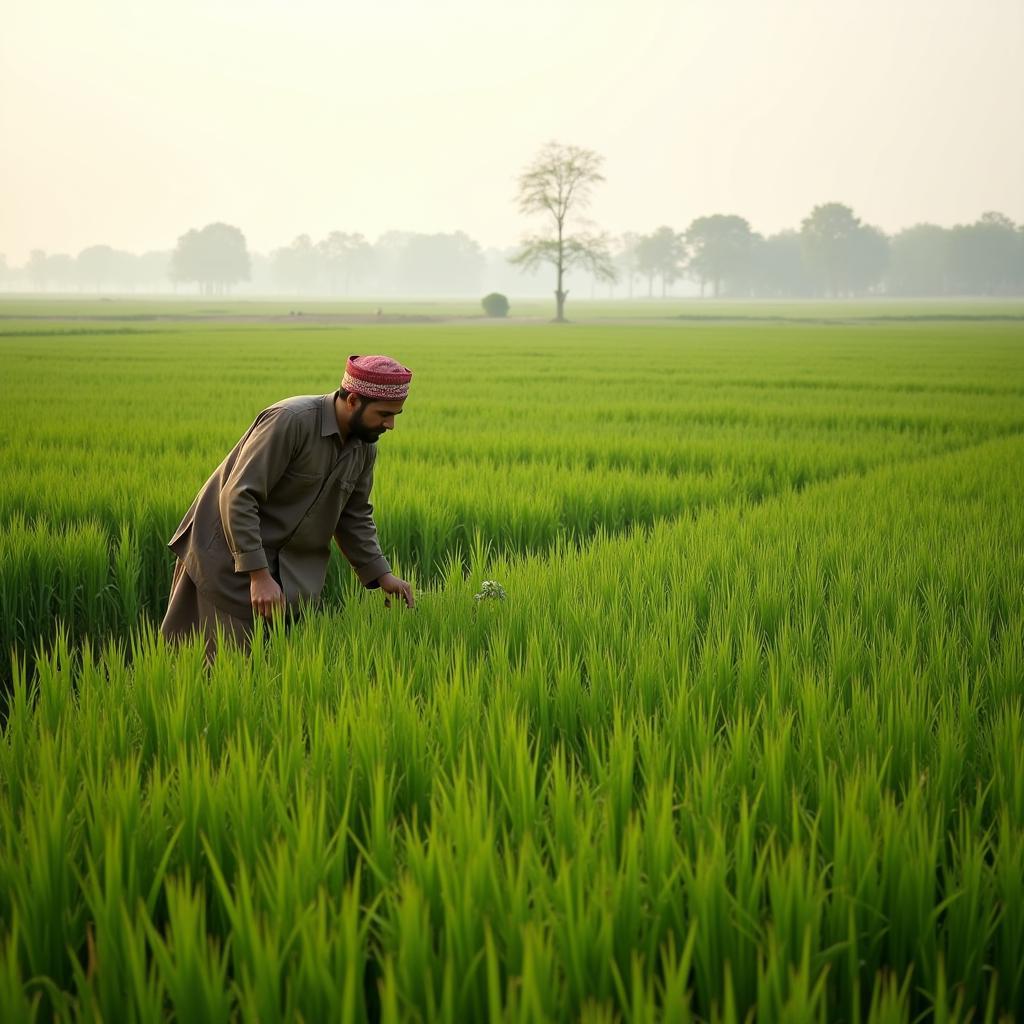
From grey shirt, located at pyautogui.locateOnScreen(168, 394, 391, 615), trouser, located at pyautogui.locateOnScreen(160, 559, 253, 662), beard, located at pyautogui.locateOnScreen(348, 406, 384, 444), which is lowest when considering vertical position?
trouser, located at pyautogui.locateOnScreen(160, 559, 253, 662)

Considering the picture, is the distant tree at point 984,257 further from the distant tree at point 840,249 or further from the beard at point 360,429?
the beard at point 360,429

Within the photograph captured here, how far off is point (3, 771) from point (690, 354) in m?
22.5

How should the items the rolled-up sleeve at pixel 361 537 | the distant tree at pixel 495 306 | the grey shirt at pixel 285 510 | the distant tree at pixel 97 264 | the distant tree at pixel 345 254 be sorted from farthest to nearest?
the distant tree at pixel 97 264 → the distant tree at pixel 345 254 → the distant tree at pixel 495 306 → the rolled-up sleeve at pixel 361 537 → the grey shirt at pixel 285 510

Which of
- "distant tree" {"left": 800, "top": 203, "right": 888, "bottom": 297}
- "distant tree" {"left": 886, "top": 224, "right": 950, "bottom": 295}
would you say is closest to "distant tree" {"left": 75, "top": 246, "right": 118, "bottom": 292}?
"distant tree" {"left": 800, "top": 203, "right": 888, "bottom": 297}

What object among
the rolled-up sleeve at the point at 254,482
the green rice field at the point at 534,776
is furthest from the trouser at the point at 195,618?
the green rice field at the point at 534,776

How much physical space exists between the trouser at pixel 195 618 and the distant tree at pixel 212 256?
152379 mm

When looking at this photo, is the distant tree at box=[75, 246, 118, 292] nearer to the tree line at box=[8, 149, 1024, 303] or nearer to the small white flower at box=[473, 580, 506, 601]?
the tree line at box=[8, 149, 1024, 303]

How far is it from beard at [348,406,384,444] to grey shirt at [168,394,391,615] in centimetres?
6

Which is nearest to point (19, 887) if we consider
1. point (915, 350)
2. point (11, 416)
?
point (11, 416)

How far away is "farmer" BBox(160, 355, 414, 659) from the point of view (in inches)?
128

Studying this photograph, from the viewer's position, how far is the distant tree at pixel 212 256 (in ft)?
482

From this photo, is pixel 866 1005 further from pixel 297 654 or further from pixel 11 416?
pixel 11 416

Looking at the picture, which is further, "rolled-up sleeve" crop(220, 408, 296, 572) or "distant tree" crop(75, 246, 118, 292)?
"distant tree" crop(75, 246, 118, 292)

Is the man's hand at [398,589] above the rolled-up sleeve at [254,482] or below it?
below
